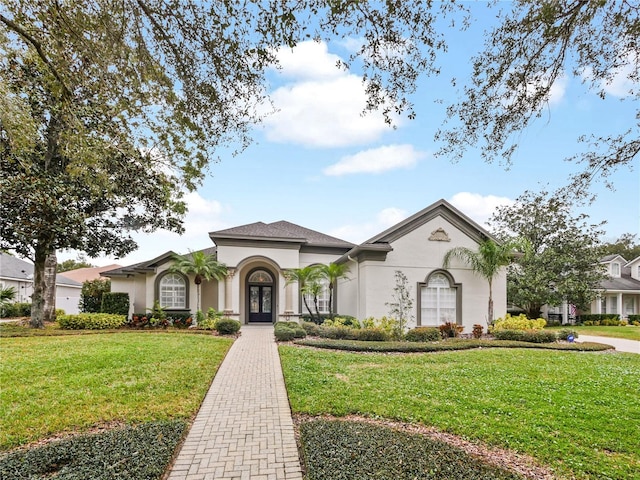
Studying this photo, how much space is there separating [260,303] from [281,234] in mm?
4554

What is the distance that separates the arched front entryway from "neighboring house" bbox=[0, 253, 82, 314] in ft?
59.8

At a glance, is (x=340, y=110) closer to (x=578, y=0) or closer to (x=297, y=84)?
(x=297, y=84)

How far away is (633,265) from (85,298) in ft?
154

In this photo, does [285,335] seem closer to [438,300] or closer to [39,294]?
[438,300]

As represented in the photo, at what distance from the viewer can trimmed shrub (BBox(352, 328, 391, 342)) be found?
14.2 metres

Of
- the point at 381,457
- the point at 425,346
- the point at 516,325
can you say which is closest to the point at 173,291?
the point at 425,346

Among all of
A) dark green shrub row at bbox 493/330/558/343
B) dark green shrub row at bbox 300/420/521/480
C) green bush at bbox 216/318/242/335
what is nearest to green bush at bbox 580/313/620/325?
dark green shrub row at bbox 493/330/558/343

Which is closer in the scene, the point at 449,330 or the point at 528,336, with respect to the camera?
the point at 528,336

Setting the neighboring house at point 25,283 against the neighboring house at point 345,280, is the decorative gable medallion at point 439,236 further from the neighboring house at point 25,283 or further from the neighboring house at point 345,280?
the neighboring house at point 25,283

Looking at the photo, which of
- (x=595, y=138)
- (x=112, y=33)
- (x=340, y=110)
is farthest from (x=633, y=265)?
(x=112, y=33)

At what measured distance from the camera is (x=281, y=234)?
68.0ft

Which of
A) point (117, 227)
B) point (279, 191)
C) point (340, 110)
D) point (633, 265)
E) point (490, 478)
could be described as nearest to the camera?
point (490, 478)

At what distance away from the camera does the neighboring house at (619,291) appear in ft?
99.2

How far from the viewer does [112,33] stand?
4.70m
